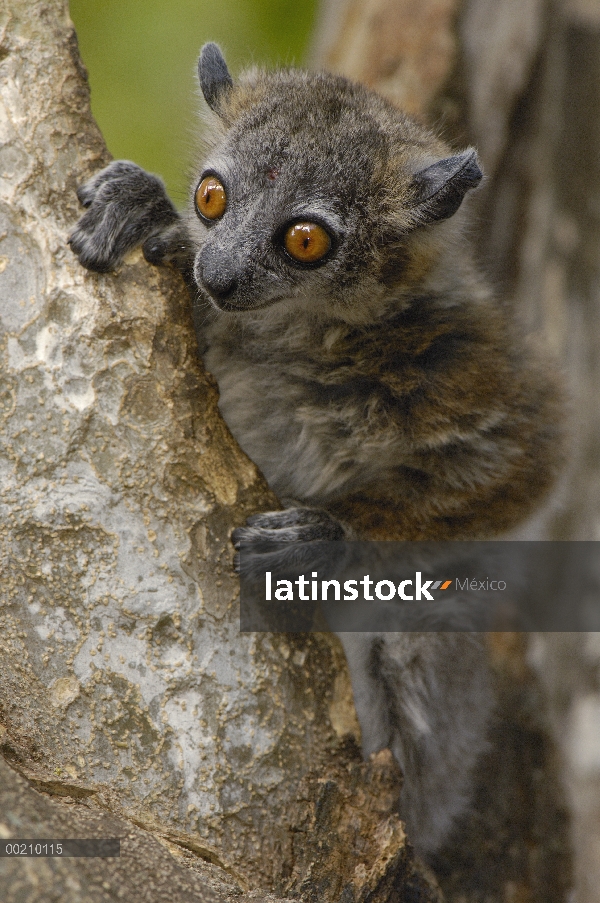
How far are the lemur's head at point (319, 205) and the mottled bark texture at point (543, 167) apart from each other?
1.95 meters

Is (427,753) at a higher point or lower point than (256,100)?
lower

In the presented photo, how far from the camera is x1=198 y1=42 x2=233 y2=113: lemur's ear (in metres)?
2.93

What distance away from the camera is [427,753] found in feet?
10.0

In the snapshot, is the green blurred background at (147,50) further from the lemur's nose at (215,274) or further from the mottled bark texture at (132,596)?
the lemur's nose at (215,274)

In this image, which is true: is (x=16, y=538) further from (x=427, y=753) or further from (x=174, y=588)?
(x=427, y=753)

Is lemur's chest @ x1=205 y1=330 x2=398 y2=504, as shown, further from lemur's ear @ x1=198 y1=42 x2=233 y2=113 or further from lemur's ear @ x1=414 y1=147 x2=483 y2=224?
lemur's ear @ x1=198 y1=42 x2=233 y2=113

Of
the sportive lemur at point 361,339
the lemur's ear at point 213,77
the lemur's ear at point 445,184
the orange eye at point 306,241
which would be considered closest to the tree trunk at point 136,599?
the sportive lemur at point 361,339

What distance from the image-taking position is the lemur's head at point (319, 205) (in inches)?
95.9

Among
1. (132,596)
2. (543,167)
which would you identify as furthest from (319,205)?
(543,167)

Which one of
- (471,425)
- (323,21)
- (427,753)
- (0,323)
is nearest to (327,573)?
(471,425)

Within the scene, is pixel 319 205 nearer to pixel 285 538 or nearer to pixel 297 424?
pixel 297 424

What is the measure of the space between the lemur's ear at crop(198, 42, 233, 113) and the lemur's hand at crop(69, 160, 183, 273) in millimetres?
439

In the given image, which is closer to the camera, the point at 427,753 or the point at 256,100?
the point at 256,100

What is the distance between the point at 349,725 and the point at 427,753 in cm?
80
